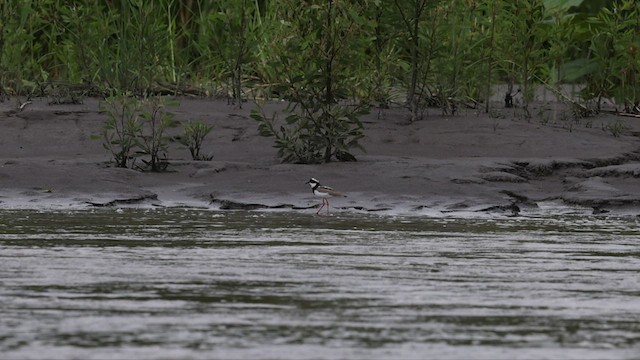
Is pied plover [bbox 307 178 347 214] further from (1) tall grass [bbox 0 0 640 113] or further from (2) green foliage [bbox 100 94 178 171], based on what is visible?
(1) tall grass [bbox 0 0 640 113]

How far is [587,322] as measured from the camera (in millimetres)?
5676

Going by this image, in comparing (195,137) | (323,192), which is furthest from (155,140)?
(323,192)

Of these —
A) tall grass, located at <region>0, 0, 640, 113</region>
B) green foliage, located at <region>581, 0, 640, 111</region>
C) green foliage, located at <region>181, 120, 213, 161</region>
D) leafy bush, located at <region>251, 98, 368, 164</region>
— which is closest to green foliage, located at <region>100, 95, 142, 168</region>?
green foliage, located at <region>181, 120, 213, 161</region>

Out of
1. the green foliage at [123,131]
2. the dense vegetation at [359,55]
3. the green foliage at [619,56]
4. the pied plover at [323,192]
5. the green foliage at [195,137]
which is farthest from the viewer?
the green foliage at [619,56]

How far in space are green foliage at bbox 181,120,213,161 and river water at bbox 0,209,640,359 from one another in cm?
299

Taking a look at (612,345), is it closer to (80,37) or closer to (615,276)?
(615,276)

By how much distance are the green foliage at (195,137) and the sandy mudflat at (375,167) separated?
0.50 feet

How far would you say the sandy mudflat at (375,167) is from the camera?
11227mm

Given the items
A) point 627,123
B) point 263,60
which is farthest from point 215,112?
point 627,123

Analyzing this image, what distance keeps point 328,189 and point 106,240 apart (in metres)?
2.80

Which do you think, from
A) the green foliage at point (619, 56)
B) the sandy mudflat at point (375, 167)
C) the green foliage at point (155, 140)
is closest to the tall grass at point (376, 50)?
the green foliage at point (619, 56)

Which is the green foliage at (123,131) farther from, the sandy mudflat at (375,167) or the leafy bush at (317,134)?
the leafy bush at (317,134)

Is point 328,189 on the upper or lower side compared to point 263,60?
lower

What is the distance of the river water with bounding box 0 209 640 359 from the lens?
16.8ft
